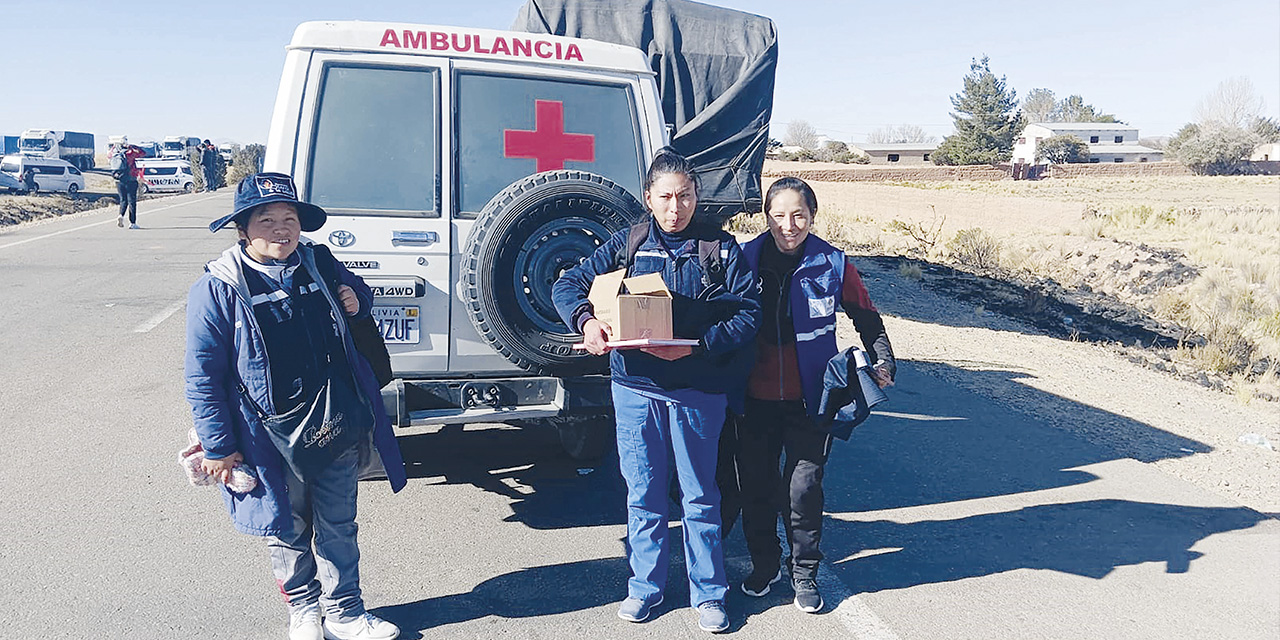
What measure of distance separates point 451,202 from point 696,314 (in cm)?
150

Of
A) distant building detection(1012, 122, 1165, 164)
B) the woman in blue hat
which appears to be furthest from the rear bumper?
distant building detection(1012, 122, 1165, 164)

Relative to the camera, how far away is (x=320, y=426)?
129 inches

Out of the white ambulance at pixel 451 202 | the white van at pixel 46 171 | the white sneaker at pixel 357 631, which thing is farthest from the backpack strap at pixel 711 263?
the white van at pixel 46 171

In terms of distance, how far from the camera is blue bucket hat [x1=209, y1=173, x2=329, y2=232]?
3.19 meters

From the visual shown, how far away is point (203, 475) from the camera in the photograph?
3.23 metres

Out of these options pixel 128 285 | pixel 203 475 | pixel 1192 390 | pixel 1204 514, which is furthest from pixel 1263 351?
pixel 128 285

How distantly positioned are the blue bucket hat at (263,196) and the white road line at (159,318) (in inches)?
278

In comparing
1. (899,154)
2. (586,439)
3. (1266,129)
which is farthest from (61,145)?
(1266,129)

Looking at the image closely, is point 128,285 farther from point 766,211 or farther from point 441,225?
point 766,211

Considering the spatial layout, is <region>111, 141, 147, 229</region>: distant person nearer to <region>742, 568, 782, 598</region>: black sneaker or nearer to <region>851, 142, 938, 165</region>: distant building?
<region>742, 568, 782, 598</region>: black sneaker

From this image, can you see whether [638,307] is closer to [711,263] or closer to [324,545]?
[711,263]

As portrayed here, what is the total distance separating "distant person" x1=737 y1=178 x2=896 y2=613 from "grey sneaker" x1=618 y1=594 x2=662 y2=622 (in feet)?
1.67

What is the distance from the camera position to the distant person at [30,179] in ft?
105

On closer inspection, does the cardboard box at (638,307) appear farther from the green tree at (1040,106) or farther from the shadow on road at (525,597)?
the green tree at (1040,106)
